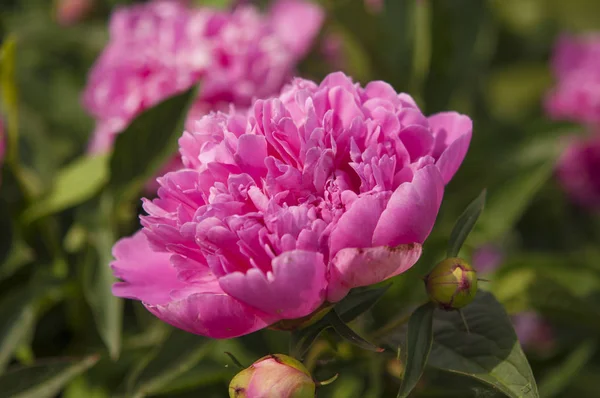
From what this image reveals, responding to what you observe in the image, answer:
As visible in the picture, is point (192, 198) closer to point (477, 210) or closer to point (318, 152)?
point (318, 152)

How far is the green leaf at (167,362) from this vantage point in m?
0.87

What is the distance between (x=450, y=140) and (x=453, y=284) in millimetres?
145

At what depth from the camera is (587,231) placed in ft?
5.80

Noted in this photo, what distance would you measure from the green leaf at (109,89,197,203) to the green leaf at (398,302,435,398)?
494 millimetres

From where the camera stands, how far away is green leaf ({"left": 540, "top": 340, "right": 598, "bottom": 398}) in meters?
1.09

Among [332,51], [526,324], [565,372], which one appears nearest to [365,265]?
[565,372]

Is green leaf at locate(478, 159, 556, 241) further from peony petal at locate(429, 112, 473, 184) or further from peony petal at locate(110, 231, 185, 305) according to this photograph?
peony petal at locate(110, 231, 185, 305)

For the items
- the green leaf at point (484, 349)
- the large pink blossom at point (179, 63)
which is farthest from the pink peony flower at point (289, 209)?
the large pink blossom at point (179, 63)

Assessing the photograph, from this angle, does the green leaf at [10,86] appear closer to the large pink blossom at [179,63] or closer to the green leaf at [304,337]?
the large pink blossom at [179,63]

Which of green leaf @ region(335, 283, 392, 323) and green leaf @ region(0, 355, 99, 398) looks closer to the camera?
green leaf @ region(335, 283, 392, 323)

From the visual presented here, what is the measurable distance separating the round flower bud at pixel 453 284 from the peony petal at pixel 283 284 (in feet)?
0.40

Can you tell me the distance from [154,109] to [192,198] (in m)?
0.41

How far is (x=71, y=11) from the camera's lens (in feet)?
5.56

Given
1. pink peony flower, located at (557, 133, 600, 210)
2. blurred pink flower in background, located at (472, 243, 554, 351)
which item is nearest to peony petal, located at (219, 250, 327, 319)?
blurred pink flower in background, located at (472, 243, 554, 351)
